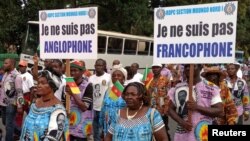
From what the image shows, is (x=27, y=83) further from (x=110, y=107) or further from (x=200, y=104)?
(x=200, y=104)

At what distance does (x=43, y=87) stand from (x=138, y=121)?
880 millimetres

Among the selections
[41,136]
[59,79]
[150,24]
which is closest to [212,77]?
[59,79]

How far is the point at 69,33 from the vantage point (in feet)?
19.0

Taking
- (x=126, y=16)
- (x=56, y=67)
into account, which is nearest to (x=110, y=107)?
(x=56, y=67)

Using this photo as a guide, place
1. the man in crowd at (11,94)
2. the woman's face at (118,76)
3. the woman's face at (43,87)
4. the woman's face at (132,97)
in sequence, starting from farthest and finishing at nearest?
the man in crowd at (11,94), the woman's face at (118,76), the woman's face at (43,87), the woman's face at (132,97)

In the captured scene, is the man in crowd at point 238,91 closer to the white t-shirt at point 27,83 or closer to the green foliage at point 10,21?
the white t-shirt at point 27,83

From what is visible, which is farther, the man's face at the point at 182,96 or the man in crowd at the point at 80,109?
the man in crowd at the point at 80,109

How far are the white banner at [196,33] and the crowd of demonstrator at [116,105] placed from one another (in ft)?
0.80

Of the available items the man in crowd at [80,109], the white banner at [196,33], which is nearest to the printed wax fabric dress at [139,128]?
the white banner at [196,33]

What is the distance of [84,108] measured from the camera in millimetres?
5453

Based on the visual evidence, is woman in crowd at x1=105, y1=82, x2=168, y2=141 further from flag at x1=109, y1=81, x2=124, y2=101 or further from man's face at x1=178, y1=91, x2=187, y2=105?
flag at x1=109, y1=81, x2=124, y2=101

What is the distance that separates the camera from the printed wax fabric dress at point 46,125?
3711 mm

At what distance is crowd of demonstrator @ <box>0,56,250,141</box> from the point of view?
3738mm

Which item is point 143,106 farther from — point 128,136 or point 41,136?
point 41,136
